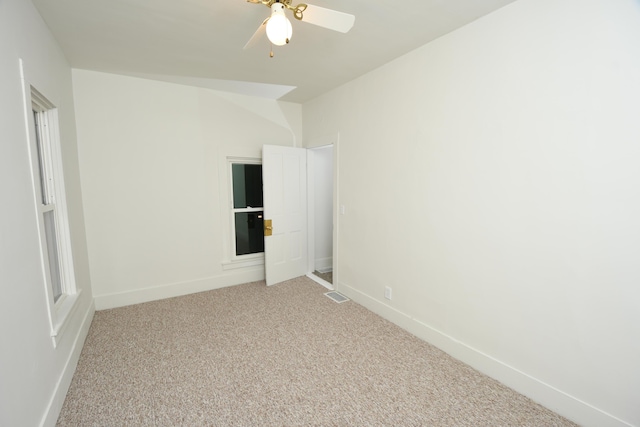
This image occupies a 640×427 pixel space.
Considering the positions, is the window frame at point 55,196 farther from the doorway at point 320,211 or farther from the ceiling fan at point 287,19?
the doorway at point 320,211

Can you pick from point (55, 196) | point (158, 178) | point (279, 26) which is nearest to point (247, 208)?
point (158, 178)

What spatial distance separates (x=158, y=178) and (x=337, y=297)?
2.65m

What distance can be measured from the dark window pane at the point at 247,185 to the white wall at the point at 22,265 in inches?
84.6

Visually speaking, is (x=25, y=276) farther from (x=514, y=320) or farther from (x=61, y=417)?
(x=514, y=320)

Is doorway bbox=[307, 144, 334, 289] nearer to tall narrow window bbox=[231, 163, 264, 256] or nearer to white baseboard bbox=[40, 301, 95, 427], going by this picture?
tall narrow window bbox=[231, 163, 264, 256]

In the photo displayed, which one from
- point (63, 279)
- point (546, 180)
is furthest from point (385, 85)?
point (63, 279)

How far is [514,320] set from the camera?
1.96 m

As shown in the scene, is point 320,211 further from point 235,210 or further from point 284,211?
point 235,210

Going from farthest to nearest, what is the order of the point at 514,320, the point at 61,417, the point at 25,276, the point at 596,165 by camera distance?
the point at 514,320 < the point at 61,417 < the point at 596,165 < the point at 25,276

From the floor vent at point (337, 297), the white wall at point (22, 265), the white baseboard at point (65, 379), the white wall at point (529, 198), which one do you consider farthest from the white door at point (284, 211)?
the white wall at point (22, 265)

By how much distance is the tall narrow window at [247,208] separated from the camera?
4023mm

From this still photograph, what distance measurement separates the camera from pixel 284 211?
4062 millimetres

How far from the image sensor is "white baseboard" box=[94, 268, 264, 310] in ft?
10.6

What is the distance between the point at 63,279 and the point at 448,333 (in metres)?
3.33
